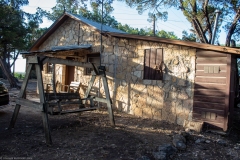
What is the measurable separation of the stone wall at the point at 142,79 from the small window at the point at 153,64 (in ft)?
0.48

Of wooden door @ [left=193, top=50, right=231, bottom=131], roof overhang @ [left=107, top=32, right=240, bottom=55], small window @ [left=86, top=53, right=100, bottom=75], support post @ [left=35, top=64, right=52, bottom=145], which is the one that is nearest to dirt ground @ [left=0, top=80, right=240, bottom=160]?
support post @ [left=35, top=64, right=52, bottom=145]

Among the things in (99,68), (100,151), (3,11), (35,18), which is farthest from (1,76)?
(100,151)

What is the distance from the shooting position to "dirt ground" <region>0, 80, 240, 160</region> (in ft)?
11.5

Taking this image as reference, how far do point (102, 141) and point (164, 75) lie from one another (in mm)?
3267

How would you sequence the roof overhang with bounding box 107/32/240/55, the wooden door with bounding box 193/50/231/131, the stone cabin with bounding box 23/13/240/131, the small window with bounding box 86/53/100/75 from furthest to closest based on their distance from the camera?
1. the small window with bounding box 86/53/100/75
2. the stone cabin with bounding box 23/13/240/131
3. the wooden door with bounding box 193/50/231/131
4. the roof overhang with bounding box 107/32/240/55

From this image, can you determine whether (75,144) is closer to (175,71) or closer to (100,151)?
(100,151)

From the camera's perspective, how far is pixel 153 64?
6.70 metres

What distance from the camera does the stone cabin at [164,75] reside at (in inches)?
213

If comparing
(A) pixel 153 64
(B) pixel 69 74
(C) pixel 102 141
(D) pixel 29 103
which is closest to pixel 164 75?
(A) pixel 153 64

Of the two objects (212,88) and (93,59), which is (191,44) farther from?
(93,59)

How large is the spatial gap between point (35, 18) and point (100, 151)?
21271 millimetres

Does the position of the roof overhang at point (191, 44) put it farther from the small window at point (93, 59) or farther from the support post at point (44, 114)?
the support post at point (44, 114)

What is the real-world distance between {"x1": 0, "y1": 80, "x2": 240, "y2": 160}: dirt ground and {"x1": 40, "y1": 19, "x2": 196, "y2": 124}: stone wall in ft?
2.32

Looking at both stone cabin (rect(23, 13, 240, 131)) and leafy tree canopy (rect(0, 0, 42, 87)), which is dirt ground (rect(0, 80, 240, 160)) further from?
leafy tree canopy (rect(0, 0, 42, 87))
